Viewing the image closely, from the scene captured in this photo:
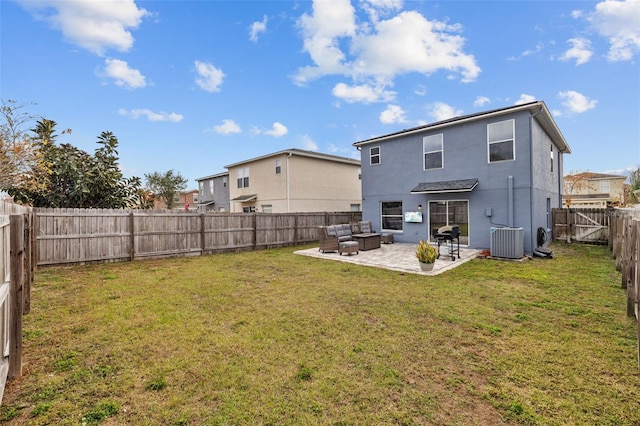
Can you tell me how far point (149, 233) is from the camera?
34.7 ft

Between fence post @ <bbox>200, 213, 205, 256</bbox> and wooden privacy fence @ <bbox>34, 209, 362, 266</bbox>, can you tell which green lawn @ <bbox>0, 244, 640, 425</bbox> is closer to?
wooden privacy fence @ <bbox>34, 209, 362, 266</bbox>

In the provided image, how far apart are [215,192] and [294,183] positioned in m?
12.4

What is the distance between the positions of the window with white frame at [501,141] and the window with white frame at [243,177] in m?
17.1

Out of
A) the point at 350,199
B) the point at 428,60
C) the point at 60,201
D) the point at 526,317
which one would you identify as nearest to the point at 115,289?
the point at 60,201

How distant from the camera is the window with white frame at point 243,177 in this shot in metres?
22.7

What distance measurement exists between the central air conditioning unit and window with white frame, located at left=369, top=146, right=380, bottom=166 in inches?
268

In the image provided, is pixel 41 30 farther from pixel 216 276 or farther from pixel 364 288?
pixel 364 288

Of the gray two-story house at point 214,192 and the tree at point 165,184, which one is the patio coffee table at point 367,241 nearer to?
the gray two-story house at point 214,192

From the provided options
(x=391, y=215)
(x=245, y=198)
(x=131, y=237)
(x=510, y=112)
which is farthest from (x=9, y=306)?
(x=245, y=198)

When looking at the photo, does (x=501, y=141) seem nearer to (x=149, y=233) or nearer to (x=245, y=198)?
(x=149, y=233)

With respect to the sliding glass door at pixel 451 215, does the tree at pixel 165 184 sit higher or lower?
higher

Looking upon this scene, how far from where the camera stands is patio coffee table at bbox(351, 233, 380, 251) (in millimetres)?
12062

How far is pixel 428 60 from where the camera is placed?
14617 mm

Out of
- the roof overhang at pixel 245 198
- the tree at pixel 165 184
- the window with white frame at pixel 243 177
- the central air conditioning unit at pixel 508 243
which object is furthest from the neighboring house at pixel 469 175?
the tree at pixel 165 184
